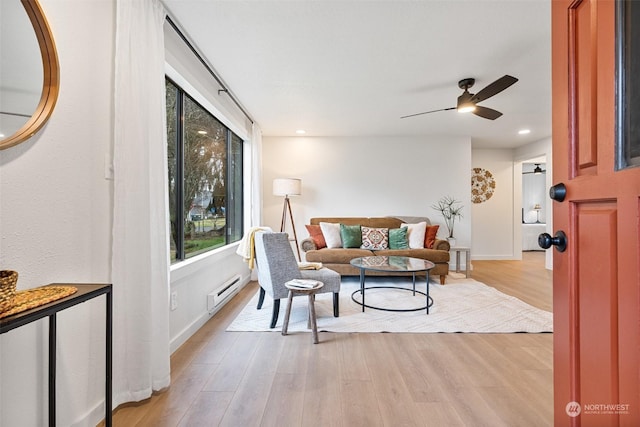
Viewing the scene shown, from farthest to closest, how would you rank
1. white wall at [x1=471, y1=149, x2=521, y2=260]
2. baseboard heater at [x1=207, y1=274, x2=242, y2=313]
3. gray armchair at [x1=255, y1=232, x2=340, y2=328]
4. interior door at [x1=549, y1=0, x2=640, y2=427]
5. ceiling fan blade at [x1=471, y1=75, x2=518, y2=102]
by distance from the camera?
white wall at [x1=471, y1=149, x2=521, y2=260]
baseboard heater at [x1=207, y1=274, x2=242, y2=313]
gray armchair at [x1=255, y1=232, x2=340, y2=328]
ceiling fan blade at [x1=471, y1=75, x2=518, y2=102]
interior door at [x1=549, y1=0, x2=640, y2=427]

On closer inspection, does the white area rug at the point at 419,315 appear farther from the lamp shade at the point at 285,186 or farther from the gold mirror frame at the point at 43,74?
the gold mirror frame at the point at 43,74

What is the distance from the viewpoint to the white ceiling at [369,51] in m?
1.97

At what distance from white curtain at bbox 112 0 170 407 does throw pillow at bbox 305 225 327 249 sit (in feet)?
9.95

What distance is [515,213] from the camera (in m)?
6.29

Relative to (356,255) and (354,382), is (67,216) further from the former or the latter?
(356,255)

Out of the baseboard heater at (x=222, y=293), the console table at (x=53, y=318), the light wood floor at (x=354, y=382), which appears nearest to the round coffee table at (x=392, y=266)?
the light wood floor at (x=354, y=382)

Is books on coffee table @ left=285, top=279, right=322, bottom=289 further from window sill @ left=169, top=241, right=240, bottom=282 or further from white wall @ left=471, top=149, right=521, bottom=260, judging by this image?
white wall @ left=471, top=149, right=521, bottom=260

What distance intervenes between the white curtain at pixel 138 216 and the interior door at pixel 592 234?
75.7 inches

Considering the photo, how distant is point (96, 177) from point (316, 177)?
416cm

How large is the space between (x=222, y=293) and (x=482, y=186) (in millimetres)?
5711

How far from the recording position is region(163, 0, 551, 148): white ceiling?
1.97 m

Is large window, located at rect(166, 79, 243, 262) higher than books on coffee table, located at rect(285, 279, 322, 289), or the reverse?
large window, located at rect(166, 79, 243, 262)

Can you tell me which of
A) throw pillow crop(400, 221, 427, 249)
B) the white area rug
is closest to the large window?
the white area rug

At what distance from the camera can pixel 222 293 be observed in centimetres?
320
